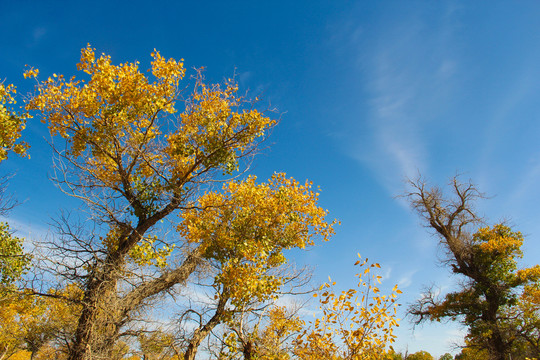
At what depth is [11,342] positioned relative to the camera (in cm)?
2130

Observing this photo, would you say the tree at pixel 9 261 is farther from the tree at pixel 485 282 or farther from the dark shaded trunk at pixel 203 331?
the tree at pixel 485 282

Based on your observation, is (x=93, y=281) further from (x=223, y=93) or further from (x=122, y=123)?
(x=223, y=93)

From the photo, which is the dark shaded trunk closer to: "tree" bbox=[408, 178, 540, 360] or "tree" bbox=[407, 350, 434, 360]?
"tree" bbox=[408, 178, 540, 360]

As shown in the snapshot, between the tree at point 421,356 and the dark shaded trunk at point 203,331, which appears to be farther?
the tree at point 421,356

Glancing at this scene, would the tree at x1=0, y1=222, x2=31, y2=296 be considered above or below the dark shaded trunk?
above

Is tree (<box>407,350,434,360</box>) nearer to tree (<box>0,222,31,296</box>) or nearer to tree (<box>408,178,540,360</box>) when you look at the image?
tree (<box>408,178,540,360</box>)

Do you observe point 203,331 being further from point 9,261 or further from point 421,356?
point 421,356

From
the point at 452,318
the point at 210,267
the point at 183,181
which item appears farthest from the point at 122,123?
the point at 452,318

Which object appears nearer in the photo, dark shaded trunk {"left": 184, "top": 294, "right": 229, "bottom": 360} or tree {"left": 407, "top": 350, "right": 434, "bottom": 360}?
dark shaded trunk {"left": 184, "top": 294, "right": 229, "bottom": 360}

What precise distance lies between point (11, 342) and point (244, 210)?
25225mm

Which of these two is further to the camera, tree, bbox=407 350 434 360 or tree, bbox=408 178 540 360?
tree, bbox=407 350 434 360

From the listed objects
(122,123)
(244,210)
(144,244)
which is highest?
(122,123)

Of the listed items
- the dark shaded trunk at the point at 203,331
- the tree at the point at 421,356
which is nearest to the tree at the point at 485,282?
the dark shaded trunk at the point at 203,331

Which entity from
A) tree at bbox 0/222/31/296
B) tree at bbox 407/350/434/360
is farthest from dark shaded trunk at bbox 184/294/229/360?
tree at bbox 407/350/434/360
